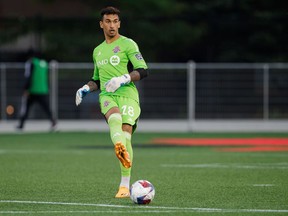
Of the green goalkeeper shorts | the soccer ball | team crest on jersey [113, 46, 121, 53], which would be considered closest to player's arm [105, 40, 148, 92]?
team crest on jersey [113, 46, 121, 53]

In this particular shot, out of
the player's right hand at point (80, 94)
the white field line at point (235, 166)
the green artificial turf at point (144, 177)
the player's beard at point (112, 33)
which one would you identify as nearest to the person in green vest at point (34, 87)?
the green artificial turf at point (144, 177)

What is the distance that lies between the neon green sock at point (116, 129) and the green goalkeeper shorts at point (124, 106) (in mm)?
113

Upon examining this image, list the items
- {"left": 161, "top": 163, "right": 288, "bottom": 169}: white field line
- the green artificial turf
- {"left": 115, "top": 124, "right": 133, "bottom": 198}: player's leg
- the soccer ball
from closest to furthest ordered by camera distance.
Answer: the green artificial turf < the soccer ball < {"left": 115, "top": 124, "right": 133, "bottom": 198}: player's leg < {"left": 161, "top": 163, "right": 288, "bottom": 169}: white field line

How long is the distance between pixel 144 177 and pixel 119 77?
124 inches

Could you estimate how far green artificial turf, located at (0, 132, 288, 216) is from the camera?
10.4 metres

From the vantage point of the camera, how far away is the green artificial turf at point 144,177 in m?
10.4

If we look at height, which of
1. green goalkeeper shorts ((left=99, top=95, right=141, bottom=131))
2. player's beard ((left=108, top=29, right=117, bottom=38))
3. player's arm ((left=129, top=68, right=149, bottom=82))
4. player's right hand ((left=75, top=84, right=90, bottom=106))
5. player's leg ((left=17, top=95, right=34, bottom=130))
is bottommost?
player's leg ((left=17, top=95, right=34, bottom=130))

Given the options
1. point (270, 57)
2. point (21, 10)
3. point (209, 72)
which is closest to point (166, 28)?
point (270, 57)

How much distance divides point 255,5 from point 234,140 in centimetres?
1553

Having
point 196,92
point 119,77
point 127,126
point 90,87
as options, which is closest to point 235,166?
point 90,87

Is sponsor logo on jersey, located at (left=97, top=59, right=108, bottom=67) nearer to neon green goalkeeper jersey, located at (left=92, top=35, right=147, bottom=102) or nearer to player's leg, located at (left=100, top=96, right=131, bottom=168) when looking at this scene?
neon green goalkeeper jersey, located at (left=92, top=35, right=147, bottom=102)

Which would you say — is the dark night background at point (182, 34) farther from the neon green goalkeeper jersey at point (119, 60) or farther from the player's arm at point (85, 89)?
the neon green goalkeeper jersey at point (119, 60)

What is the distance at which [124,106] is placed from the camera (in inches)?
460

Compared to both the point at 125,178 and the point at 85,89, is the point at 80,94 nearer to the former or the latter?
the point at 85,89
